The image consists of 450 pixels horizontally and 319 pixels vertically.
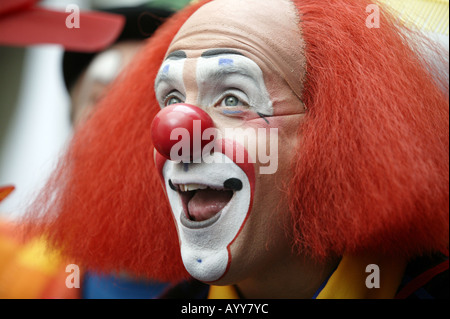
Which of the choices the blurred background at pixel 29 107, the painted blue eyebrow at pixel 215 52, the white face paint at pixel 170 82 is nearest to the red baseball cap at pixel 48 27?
the blurred background at pixel 29 107

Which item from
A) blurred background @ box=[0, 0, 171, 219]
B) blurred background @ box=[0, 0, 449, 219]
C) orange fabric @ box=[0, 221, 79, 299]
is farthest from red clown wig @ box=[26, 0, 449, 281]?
blurred background @ box=[0, 0, 171, 219]

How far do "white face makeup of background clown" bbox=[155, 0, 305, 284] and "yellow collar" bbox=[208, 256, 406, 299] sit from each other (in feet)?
0.49

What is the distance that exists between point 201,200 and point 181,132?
7.7 inches

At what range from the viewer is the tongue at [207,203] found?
1123 mm

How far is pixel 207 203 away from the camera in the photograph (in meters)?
1.14

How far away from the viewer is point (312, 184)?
1091mm

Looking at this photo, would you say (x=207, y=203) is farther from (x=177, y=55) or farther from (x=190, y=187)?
(x=177, y=55)

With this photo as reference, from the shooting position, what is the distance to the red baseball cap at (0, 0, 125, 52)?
204 centimetres

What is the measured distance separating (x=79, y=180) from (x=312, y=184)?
70 cm

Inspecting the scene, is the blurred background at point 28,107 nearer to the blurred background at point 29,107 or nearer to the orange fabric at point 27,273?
the blurred background at point 29,107

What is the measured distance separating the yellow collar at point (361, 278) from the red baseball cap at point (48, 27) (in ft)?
4.76
